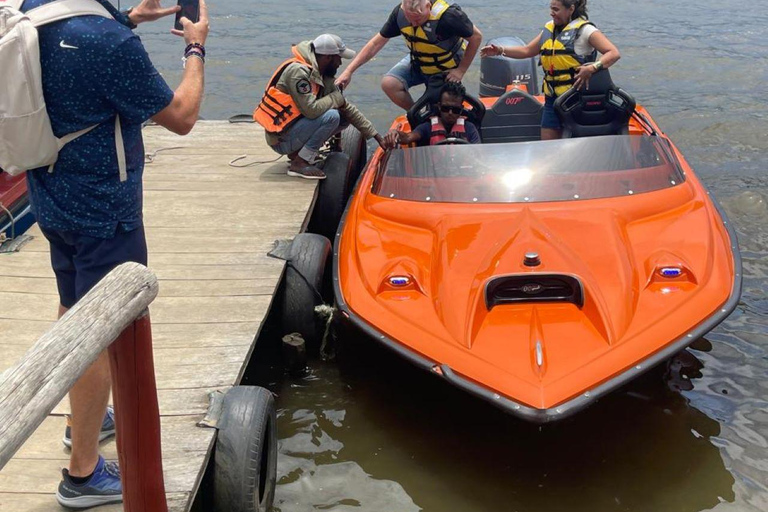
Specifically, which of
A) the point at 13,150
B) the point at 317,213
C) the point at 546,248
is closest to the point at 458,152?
the point at 546,248

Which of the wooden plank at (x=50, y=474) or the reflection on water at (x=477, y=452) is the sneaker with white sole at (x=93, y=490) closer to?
the wooden plank at (x=50, y=474)

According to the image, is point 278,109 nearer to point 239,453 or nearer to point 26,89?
point 239,453

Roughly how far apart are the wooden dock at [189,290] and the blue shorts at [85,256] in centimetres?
73

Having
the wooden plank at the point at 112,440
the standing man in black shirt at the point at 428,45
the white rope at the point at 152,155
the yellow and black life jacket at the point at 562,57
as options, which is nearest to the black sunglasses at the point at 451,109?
the standing man in black shirt at the point at 428,45

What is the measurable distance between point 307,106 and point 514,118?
1.60 meters

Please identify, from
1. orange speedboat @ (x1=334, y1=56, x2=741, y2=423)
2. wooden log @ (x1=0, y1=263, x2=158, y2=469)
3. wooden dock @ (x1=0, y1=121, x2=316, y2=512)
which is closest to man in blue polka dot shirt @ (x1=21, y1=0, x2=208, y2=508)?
wooden dock @ (x1=0, y1=121, x2=316, y2=512)

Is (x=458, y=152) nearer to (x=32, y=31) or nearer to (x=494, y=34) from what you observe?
(x=32, y=31)

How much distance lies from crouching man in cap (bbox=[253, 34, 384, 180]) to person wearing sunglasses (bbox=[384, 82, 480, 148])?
359 millimetres

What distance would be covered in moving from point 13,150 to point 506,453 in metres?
2.74

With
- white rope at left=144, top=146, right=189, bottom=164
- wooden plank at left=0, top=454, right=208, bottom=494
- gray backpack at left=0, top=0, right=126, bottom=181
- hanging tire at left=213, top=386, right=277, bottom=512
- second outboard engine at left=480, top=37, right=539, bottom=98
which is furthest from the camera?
second outboard engine at left=480, top=37, right=539, bottom=98

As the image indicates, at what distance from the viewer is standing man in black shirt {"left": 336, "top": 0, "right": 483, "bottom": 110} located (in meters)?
6.91

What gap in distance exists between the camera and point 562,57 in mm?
6504

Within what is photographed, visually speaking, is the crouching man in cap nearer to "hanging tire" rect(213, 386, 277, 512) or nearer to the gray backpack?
"hanging tire" rect(213, 386, 277, 512)

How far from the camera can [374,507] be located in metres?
4.06
